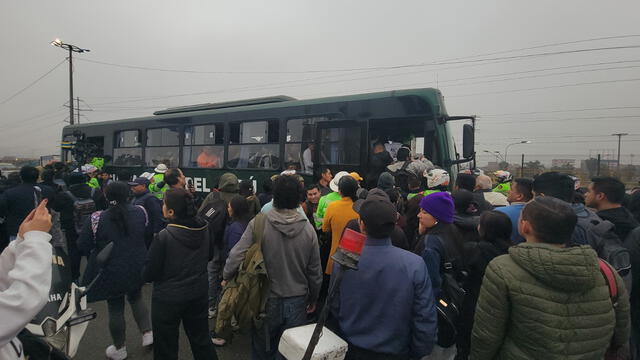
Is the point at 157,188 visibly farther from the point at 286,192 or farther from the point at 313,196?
the point at 286,192

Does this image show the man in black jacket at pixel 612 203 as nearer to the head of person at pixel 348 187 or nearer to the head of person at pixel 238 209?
the head of person at pixel 348 187

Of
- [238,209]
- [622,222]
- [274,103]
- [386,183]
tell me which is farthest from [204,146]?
[622,222]

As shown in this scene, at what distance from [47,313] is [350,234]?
1.98 meters

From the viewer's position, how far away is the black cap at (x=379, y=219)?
206 cm

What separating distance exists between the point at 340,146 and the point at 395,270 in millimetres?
5360

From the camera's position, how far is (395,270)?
2.03m

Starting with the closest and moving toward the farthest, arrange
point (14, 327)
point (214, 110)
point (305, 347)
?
point (14, 327)
point (305, 347)
point (214, 110)

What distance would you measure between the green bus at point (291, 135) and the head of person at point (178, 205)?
3278 mm

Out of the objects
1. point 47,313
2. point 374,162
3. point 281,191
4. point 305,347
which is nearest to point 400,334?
point 305,347

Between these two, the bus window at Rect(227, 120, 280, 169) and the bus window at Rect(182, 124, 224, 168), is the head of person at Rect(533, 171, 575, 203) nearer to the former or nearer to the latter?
the bus window at Rect(227, 120, 280, 169)

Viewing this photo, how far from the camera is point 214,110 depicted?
9320mm

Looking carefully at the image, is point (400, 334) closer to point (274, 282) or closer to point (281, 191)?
point (274, 282)

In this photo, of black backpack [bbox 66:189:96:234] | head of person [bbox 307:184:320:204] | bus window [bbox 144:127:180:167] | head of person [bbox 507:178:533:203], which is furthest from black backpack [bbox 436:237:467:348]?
bus window [bbox 144:127:180:167]

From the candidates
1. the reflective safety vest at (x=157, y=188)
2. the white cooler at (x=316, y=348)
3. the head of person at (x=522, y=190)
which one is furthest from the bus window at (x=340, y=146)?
the white cooler at (x=316, y=348)
